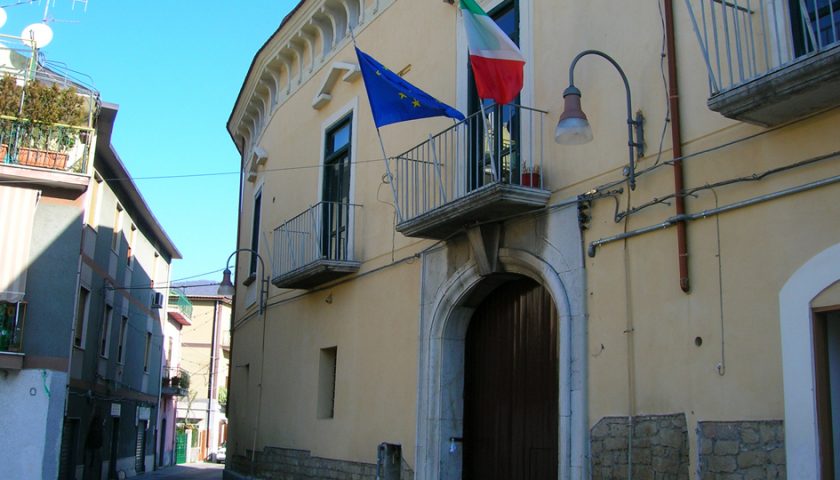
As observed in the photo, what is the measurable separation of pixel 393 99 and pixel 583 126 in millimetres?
3032

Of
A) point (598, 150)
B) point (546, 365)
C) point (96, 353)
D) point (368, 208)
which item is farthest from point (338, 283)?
point (96, 353)

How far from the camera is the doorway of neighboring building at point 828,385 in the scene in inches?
215

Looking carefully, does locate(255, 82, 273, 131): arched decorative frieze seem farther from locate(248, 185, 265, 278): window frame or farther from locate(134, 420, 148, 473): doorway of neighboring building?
locate(134, 420, 148, 473): doorway of neighboring building

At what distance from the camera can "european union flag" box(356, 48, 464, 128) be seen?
9.01 metres

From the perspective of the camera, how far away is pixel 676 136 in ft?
22.2

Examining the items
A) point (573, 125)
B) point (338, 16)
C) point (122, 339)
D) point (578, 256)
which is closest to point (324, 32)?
point (338, 16)

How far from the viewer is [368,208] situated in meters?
11.8

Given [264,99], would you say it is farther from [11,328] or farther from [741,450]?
[741,450]

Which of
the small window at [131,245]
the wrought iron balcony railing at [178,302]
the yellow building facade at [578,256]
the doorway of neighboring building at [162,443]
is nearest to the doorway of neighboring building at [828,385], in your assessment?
the yellow building facade at [578,256]

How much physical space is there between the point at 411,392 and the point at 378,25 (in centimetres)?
534

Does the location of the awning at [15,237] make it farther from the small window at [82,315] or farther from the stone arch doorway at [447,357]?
the stone arch doorway at [447,357]

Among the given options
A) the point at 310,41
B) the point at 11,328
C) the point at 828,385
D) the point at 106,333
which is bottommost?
the point at 828,385

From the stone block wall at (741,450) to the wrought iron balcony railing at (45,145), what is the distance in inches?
515

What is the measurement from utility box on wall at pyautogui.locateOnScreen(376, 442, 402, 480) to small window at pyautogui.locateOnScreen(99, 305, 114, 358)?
479 inches
